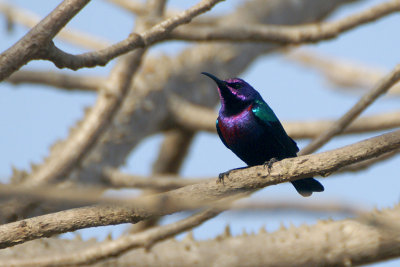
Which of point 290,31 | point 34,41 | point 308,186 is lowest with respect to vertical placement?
point 308,186

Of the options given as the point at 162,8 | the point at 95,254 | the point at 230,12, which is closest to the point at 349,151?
the point at 95,254

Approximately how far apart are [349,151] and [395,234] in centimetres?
148

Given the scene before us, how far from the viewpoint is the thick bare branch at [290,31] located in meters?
5.95

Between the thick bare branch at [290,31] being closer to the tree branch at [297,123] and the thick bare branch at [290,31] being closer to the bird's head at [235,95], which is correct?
the bird's head at [235,95]

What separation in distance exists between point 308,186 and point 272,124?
610 millimetres

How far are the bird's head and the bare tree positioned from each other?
0.64 meters

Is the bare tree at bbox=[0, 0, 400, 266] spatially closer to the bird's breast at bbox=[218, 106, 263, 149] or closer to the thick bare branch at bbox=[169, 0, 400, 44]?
the thick bare branch at bbox=[169, 0, 400, 44]

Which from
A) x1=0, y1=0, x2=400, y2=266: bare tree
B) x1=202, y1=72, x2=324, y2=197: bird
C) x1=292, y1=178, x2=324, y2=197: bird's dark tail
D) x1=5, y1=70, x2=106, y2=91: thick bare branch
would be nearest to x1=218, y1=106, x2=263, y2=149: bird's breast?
x1=202, y1=72, x2=324, y2=197: bird

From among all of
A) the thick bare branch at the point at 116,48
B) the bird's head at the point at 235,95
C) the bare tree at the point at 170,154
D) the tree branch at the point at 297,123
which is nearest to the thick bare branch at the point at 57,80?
the bare tree at the point at 170,154

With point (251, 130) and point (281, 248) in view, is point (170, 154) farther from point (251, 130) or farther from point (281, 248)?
point (281, 248)

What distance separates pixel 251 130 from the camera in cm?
508

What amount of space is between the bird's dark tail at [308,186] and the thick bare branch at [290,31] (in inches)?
71.4

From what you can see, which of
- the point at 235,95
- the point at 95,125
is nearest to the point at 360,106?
the point at 235,95

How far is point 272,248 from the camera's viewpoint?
16.1 feet
